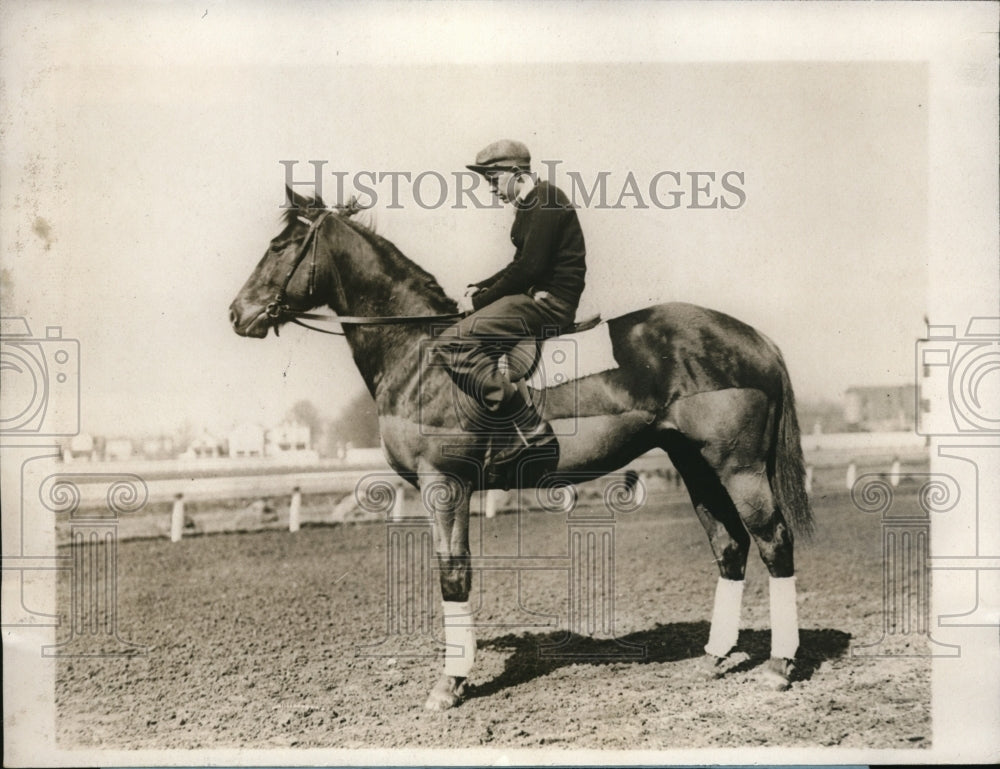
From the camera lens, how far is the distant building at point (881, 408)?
5180 mm

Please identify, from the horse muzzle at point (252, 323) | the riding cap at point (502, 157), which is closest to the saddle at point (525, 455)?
the riding cap at point (502, 157)

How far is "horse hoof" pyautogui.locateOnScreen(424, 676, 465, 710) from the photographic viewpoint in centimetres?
485

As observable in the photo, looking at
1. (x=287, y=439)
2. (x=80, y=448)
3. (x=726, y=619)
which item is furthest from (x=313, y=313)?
(x=726, y=619)

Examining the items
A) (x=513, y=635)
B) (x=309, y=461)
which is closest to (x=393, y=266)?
(x=309, y=461)

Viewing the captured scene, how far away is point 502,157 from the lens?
16.0 ft

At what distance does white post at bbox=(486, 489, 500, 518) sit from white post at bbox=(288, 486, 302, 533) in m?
1.15

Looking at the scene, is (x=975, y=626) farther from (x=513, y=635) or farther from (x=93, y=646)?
(x=93, y=646)

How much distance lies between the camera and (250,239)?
16.9 feet

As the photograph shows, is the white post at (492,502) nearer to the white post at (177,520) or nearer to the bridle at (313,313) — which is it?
the bridle at (313,313)

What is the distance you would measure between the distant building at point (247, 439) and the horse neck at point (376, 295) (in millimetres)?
848

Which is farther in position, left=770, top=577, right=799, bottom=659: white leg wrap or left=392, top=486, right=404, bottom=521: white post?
left=392, top=486, right=404, bottom=521: white post

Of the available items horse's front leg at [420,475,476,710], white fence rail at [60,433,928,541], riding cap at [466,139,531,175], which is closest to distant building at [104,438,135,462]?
white fence rail at [60,433,928,541]

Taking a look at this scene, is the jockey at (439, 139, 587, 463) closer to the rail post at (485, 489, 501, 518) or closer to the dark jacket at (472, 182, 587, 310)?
the dark jacket at (472, 182, 587, 310)

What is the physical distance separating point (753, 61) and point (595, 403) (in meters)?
2.25
